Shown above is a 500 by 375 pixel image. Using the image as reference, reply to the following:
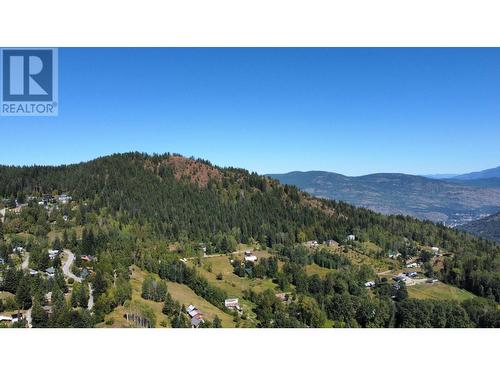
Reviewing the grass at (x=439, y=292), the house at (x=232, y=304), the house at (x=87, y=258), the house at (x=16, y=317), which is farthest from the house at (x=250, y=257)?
the house at (x=16, y=317)

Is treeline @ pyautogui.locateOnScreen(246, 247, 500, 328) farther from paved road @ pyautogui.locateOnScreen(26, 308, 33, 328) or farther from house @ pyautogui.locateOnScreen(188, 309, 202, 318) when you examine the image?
paved road @ pyautogui.locateOnScreen(26, 308, 33, 328)

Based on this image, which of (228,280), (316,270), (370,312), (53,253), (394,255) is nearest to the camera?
(370,312)

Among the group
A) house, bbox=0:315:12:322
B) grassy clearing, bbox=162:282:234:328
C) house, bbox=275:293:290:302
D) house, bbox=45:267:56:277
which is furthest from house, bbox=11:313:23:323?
house, bbox=275:293:290:302

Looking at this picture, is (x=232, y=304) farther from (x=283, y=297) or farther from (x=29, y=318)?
(x=29, y=318)

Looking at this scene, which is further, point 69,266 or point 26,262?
point 26,262

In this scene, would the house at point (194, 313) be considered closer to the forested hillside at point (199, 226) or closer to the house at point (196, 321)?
the house at point (196, 321)

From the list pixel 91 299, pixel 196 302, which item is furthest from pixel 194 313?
pixel 91 299

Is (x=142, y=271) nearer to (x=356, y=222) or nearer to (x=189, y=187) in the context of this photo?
(x=189, y=187)
